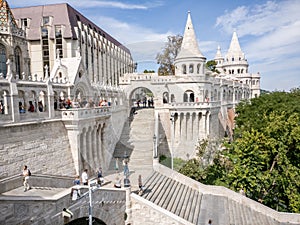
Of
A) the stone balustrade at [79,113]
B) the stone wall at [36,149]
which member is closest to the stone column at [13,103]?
the stone wall at [36,149]

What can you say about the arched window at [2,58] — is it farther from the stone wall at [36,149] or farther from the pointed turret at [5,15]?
the stone wall at [36,149]

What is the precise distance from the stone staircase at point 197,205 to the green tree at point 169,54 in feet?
88.7

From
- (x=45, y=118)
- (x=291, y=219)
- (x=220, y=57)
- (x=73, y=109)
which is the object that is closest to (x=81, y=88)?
(x=73, y=109)

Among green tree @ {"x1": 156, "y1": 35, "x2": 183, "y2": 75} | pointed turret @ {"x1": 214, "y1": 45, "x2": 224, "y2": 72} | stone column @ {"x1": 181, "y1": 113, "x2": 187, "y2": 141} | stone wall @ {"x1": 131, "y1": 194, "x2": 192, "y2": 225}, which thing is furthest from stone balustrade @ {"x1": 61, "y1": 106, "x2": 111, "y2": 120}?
pointed turret @ {"x1": 214, "y1": 45, "x2": 224, "y2": 72}

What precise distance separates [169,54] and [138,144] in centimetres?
2152

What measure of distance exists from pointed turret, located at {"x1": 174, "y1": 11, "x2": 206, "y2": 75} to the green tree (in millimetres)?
8871

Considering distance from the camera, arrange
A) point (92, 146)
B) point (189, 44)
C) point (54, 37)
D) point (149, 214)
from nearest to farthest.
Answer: point (149, 214) → point (92, 146) → point (54, 37) → point (189, 44)

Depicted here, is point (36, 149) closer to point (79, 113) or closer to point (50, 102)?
point (50, 102)

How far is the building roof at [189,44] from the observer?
96.0 feet

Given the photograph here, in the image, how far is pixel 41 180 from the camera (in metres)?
11.4

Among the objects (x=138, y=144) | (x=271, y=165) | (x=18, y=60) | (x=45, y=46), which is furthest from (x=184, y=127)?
(x=18, y=60)

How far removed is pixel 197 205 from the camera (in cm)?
1438

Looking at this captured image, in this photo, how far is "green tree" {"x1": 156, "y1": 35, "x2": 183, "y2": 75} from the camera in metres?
39.1

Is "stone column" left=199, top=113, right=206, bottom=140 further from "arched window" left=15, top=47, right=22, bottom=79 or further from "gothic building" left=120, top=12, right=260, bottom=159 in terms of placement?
"arched window" left=15, top=47, right=22, bottom=79
